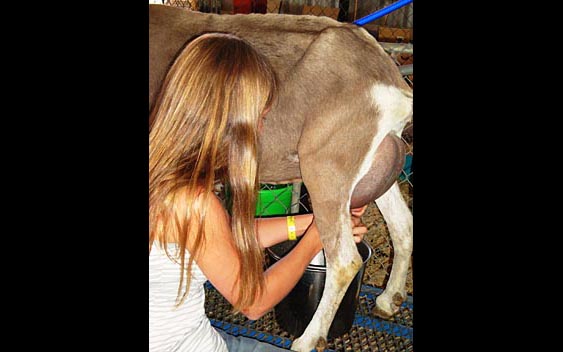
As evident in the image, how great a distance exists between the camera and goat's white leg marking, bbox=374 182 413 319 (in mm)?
1713

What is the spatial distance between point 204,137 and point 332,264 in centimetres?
73

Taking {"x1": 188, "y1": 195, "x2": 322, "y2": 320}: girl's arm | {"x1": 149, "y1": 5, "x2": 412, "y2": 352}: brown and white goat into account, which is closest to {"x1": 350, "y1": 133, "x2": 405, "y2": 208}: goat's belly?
{"x1": 149, "y1": 5, "x2": 412, "y2": 352}: brown and white goat

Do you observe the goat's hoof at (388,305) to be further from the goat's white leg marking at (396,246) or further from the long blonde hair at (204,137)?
the long blonde hair at (204,137)

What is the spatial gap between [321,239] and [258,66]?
0.59 m

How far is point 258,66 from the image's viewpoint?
36.7 inches

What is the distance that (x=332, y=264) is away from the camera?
4.72 ft

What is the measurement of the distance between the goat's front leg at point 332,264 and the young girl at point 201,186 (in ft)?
1.44

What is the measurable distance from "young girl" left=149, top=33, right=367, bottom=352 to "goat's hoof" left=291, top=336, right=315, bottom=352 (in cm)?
59

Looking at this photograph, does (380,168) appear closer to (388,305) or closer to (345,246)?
(345,246)

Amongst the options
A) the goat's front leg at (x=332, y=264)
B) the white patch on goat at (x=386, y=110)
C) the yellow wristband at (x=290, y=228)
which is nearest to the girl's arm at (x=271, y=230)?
the yellow wristband at (x=290, y=228)

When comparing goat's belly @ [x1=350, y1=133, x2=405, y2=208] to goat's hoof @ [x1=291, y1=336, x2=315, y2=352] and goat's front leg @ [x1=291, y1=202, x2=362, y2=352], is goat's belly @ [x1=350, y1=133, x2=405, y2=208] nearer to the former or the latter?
goat's front leg @ [x1=291, y1=202, x2=362, y2=352]

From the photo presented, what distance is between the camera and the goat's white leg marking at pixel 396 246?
1713mm
